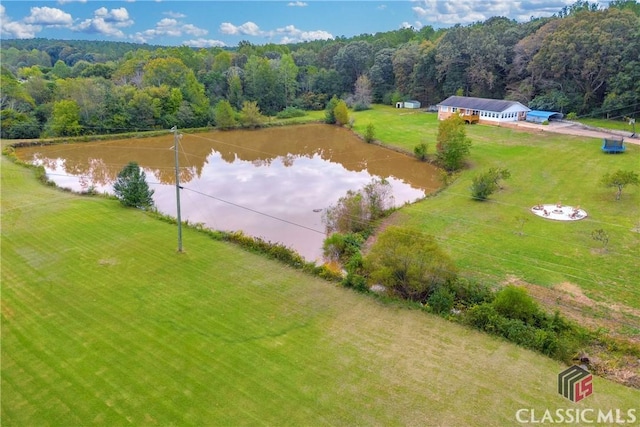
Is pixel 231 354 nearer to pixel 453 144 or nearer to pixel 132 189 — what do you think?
pixel 132 189

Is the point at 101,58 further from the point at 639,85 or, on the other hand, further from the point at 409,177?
the point at 639,85

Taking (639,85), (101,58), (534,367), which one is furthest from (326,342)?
(101,58)

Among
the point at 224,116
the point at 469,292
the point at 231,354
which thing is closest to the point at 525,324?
the point at 469,292

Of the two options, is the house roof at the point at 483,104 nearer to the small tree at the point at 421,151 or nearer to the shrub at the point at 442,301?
the small tree at the point at 421,151

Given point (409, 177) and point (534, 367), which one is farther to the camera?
point (409, 177)

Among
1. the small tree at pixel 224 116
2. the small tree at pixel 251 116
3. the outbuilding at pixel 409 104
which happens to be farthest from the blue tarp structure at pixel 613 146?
the small tree at pixel 224 116
